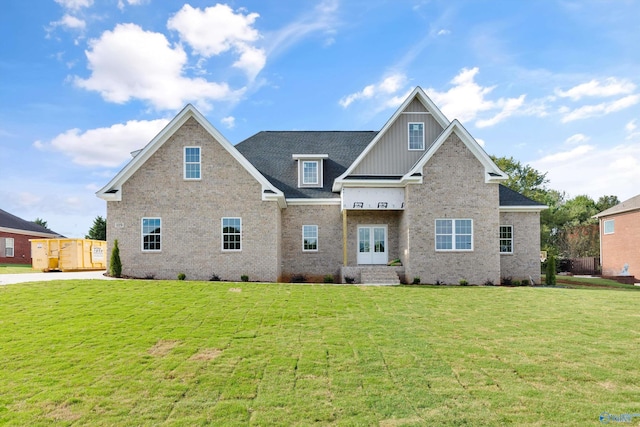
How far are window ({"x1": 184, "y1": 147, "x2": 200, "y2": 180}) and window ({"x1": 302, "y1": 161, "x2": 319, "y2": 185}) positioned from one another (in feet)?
21.1

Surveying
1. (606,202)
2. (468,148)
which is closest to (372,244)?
(468,148)

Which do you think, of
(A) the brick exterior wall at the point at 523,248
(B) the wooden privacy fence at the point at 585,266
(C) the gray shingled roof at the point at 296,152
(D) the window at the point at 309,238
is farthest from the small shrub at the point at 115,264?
(B) the wooden privacy fence at the point at 585,266

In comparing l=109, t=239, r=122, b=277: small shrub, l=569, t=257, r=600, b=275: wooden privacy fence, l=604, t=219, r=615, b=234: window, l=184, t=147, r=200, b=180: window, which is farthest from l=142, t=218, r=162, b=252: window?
l=604, t=219, r=615, b=234: window

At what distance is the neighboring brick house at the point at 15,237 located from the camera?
38.9m

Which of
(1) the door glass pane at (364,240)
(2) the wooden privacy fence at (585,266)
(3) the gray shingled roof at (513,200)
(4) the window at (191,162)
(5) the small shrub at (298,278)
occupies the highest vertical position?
(4) the window at (191,162)

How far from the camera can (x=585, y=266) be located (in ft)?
130

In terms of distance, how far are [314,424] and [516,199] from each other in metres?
21.8

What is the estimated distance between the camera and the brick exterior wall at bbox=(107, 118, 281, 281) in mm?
21516

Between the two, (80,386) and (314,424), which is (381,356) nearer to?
(314,424)

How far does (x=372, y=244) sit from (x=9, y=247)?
34122mm

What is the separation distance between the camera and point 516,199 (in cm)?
2478

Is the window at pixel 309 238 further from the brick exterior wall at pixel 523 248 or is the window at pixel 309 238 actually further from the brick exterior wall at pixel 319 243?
the brick exterior wall at pixel 523 248

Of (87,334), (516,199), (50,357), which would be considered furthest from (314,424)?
(516,199)

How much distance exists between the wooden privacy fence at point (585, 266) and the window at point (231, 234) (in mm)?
32624
